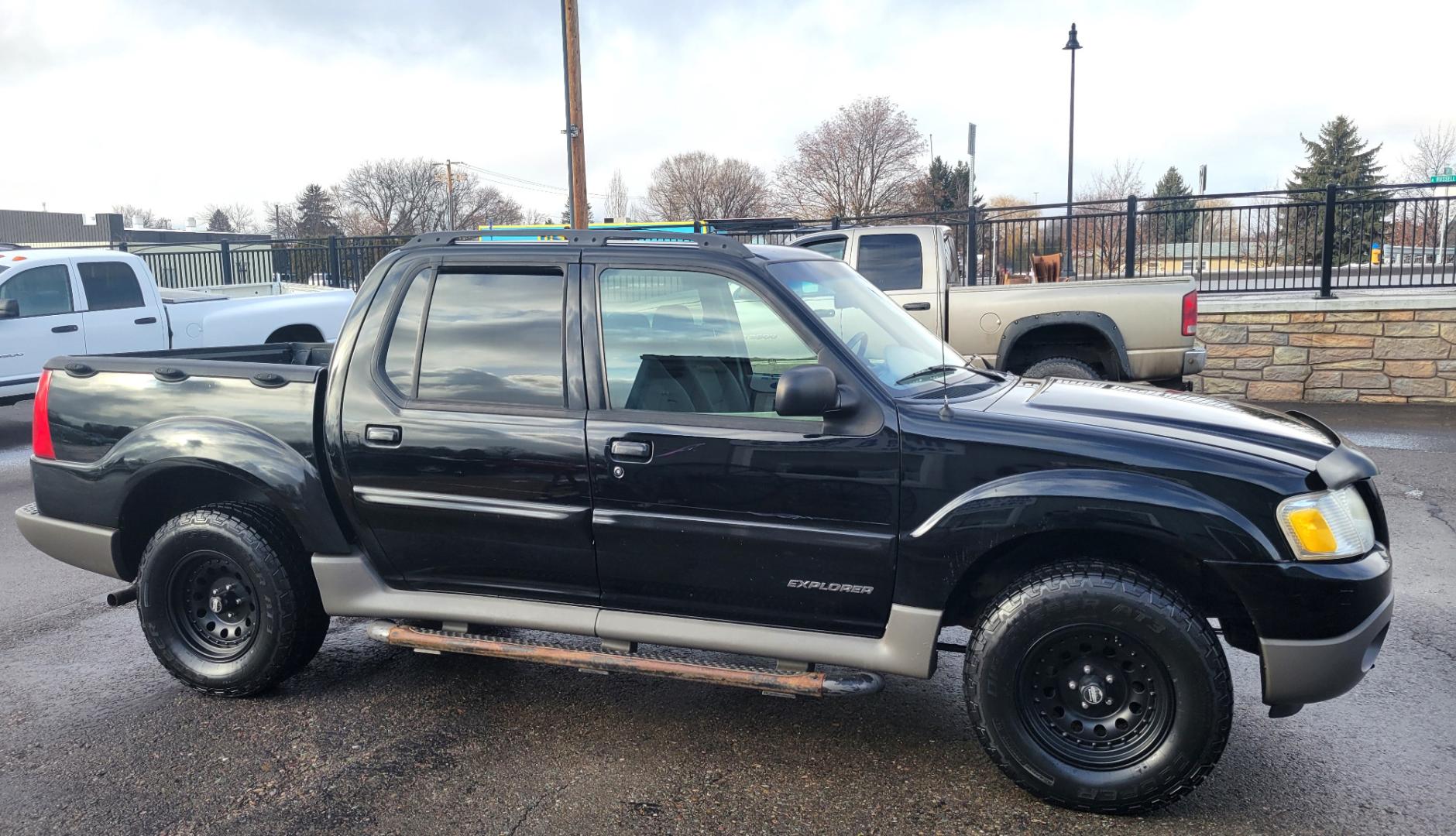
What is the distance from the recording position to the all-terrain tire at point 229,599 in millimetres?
4211

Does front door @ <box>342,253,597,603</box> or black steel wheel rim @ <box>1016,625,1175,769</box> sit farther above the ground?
front door @ <box>342,253,597,603</box>

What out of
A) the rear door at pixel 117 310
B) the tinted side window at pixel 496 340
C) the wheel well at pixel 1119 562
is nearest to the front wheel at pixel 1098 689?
the wheel well at pixel 1119 562

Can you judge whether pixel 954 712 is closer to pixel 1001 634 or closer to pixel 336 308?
pixel 1001 634

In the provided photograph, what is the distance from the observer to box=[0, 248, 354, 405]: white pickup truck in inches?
437

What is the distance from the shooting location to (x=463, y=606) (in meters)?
4.07

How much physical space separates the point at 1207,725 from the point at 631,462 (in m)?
2.02

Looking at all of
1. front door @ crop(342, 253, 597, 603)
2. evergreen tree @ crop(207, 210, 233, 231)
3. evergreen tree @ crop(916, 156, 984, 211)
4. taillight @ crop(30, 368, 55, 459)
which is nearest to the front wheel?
front door @ crop(342, 253, 597, 603)

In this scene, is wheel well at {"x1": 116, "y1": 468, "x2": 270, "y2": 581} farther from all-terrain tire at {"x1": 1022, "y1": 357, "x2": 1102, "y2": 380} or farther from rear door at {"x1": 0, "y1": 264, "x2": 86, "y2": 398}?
rear door at {"x1": 0, "y1": 264, "x2": 86, "y2": 398}

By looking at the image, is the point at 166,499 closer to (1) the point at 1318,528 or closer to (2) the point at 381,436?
(2) the point at 381,436

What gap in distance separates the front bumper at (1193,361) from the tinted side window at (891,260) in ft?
7.60

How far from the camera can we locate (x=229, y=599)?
439 centimetres

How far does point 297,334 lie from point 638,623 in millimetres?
9568

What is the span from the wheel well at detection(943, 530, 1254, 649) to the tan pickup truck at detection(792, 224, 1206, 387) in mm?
5050

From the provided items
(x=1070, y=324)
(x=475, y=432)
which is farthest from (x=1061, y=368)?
(x=475, y=432)
